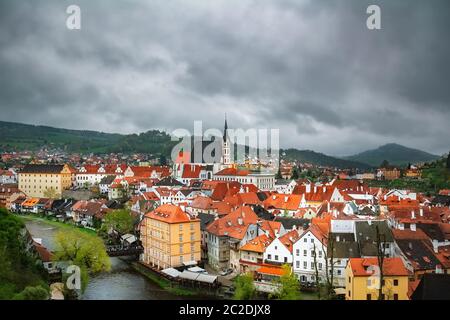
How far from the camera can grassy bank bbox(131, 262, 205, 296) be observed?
10.5 metres

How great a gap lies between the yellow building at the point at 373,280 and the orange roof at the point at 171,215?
519 cm

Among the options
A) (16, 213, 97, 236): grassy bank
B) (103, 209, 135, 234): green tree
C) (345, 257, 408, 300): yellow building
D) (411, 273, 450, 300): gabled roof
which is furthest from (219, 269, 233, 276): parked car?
(16, 213, 97, 236): grassy bank

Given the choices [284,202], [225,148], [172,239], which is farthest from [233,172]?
[172,239]

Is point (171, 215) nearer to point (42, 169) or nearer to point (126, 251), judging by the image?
point (126, 251)

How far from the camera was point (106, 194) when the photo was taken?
28109 millimetres

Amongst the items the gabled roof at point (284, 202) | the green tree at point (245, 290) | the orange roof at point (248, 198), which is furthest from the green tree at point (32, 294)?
the orange roof at point (248, 198)

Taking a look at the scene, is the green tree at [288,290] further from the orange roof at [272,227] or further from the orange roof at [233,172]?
the orange roof at [233,172]

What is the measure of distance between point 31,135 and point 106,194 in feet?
121

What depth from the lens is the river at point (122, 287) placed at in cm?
973

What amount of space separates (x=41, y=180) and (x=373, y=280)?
2494 cm

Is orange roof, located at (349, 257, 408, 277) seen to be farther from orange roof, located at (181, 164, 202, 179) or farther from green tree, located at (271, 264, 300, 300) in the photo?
orange roof, located at (181, 164, 202, 179)

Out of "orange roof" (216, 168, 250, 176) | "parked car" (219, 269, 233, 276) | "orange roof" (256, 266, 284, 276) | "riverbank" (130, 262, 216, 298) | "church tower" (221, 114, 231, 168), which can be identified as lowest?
"riverbank" (130, 262, 216, 298)
